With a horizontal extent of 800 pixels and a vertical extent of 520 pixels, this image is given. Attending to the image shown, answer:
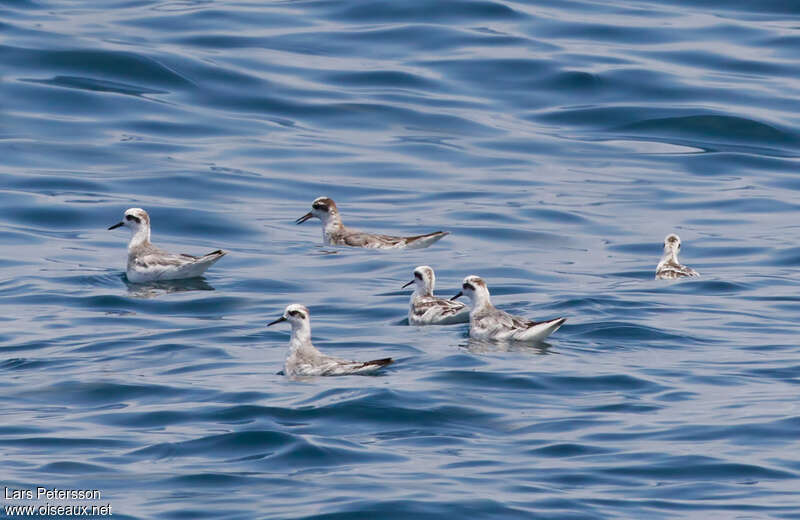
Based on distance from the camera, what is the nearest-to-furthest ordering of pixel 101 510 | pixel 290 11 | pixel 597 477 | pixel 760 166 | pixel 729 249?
pixel 101 510, pixel 597 477, pixel 729 249, pixel 760 166, pixel 290 11

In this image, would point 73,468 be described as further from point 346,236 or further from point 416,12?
point 416,12

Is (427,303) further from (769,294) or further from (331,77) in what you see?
Result: (331,77)

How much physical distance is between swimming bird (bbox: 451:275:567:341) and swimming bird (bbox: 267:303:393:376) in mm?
2037

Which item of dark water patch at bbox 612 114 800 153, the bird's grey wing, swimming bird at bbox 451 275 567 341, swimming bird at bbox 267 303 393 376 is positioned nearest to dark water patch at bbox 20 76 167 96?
dark water patch at bbox 612 114 800 153

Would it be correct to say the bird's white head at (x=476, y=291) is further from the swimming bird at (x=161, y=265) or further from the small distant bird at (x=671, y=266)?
the swimming bird at (x=161, y=265)

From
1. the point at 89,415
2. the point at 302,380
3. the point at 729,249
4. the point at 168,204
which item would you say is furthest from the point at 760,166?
the point at 89,415

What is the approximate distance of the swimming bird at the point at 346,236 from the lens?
73.6ft

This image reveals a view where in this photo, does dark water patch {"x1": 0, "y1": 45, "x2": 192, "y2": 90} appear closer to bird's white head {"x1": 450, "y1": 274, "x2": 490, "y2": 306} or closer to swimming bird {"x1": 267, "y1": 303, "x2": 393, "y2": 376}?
bird's white head {"x1": 450, "y1": 274, "x2": 490, "y2": 306}

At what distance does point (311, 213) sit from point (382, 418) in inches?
446

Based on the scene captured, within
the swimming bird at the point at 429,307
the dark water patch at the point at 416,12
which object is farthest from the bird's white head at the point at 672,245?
the dark water patch at the point at 416,12

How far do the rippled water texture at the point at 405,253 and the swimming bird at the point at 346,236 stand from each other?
0.27m

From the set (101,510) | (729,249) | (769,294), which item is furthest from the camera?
(729,249)

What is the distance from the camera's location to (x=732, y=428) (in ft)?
43.2

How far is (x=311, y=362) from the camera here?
15156 mm
